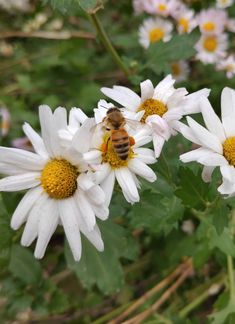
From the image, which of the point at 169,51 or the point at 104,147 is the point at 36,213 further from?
the point at 169,51

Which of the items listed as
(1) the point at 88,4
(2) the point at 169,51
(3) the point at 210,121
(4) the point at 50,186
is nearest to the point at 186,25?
(2) the point at 169,51

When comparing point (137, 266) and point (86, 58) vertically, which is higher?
point (86, 58)

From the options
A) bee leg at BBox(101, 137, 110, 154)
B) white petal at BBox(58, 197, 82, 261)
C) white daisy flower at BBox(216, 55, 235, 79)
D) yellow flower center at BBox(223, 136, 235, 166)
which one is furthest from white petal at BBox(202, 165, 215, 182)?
white daisy flower at BBox(216, 55, 235, 79)

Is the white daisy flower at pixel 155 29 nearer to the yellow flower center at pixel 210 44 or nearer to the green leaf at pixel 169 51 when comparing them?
the yellow flower center at pixel 210 44

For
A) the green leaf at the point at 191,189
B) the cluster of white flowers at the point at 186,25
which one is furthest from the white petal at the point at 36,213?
the cluster of white flowers at the point at 186,25

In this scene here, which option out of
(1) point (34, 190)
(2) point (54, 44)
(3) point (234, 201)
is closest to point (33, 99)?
(2) point (54, 44)

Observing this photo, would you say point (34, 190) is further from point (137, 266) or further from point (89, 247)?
→ point (137, 266)

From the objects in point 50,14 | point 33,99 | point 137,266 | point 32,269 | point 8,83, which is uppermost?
point 50,14
